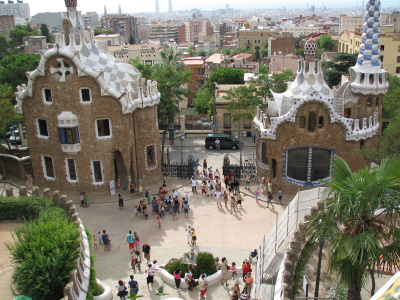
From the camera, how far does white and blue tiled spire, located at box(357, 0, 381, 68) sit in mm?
27328

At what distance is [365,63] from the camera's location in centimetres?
2838

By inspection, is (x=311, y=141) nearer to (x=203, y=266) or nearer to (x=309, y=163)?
(x=309, y=163)

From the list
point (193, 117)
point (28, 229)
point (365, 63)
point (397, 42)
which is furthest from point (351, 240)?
point (397, 42)

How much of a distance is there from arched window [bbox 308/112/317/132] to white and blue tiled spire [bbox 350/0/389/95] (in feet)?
13.2

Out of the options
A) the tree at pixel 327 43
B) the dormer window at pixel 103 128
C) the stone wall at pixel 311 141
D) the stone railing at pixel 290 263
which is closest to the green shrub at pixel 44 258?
the stone railing at pixel 290 263

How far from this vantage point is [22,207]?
21000mm

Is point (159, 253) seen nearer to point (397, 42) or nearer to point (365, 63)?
point (365, 63)

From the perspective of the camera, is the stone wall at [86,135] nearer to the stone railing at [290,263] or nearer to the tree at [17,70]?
the stone railing at [290,263]

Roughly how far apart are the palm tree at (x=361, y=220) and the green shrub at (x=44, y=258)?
29.9 feet

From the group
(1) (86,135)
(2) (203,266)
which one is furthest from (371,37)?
(1) (86,135)

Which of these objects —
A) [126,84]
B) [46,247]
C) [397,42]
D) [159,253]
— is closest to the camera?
[46,247]

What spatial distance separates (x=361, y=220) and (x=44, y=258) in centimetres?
1087

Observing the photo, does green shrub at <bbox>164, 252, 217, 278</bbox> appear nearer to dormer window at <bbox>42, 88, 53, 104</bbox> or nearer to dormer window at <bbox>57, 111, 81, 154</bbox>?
dormer window at <bbox>57, 111, 81, 154</bbox>

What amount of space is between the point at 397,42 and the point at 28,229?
217 ft
